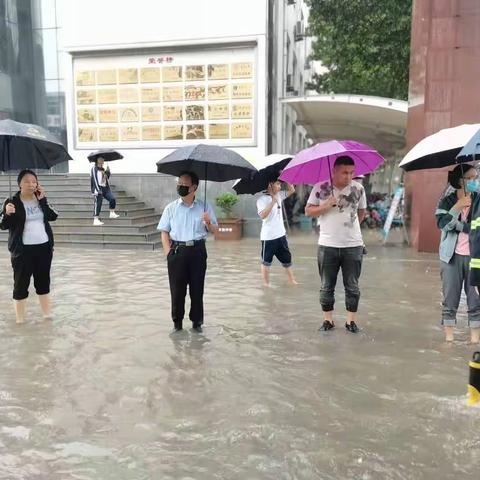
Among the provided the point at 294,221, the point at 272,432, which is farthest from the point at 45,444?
the point at 294,221

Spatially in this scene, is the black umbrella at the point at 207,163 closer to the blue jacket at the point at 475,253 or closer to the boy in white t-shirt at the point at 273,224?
the boy in white t-shirt at the point at 273,224

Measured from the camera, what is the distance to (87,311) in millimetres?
6371

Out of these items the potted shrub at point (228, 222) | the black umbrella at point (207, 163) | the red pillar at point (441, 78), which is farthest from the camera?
the potted shrub at point (228, 222)

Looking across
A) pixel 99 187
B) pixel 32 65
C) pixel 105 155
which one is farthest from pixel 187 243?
pixel 32 65

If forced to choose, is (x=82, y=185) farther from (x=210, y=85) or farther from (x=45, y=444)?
(x=45, y=444)

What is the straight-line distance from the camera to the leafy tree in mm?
18797

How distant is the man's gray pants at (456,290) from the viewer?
4816 mm

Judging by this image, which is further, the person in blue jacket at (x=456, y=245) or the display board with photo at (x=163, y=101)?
the display board with photo at (x=163, y=101)

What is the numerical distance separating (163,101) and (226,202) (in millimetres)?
3350

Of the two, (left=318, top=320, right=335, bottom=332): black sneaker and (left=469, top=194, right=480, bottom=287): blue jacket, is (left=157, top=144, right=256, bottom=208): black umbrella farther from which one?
(left=469, top=194, right=480, bottom=287): blue jacket

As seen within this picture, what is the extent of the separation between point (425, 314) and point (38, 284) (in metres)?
4.28

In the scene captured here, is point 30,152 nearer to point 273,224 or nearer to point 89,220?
point 273,224

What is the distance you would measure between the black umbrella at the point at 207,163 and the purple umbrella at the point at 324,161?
46 centimetres

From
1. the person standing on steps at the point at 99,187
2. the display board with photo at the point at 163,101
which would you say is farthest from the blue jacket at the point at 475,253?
the display board with photo at the point at 163,101
